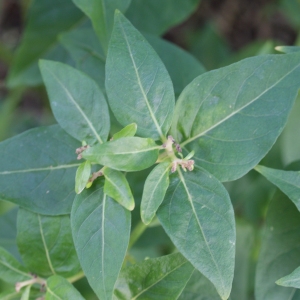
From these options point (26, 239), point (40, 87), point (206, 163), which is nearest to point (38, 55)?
point (40, 87)

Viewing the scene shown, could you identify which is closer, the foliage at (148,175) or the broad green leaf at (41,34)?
the foliage at (148,175)

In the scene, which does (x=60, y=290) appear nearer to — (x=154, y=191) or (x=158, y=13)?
(x=154, y=191)

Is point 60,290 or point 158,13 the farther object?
point 158,13

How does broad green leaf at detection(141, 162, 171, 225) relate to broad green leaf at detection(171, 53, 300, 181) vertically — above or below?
below

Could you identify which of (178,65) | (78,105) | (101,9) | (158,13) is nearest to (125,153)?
(78,105)

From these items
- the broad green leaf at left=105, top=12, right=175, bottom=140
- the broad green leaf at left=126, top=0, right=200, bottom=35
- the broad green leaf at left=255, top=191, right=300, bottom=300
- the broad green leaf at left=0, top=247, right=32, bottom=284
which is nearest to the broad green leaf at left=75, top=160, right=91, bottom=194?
the broad green leaf at left=105, top=12, right=175, bottom=140

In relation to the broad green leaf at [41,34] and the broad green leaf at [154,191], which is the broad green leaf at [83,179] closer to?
the broad green leaf at [154,191]

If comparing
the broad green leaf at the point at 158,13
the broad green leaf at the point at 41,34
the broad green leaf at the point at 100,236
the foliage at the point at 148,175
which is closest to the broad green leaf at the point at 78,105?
the foliage at the point at 148,175

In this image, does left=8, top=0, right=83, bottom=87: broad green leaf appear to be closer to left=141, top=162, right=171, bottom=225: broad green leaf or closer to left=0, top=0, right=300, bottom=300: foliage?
left=0, top=0, right=300, bottom=300: foliage
